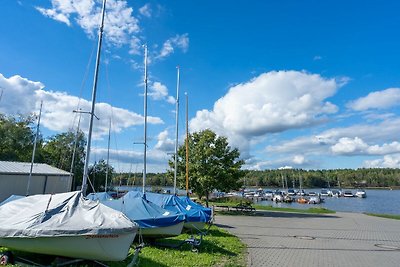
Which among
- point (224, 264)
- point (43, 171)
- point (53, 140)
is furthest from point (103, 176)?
point (224, 264)

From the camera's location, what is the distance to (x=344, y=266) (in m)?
10.6

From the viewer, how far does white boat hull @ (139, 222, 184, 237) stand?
11.7 metres

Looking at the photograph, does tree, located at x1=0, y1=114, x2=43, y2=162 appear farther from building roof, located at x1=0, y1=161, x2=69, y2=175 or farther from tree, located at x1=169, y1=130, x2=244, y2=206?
tree, located at x1=169, y1=130, x2=244, y2=206

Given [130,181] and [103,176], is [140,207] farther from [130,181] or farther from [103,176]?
[103,176]

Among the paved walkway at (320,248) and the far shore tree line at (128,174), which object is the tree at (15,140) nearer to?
the far shore tree line at (128,174)

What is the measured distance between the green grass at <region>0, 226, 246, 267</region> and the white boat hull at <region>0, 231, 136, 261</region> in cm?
120

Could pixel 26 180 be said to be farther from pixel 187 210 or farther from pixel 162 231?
pixel 162 231

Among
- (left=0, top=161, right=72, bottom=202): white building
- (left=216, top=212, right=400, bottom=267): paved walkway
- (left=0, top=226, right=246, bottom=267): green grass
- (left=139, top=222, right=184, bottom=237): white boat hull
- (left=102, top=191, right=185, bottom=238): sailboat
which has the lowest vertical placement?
(left=216, top=212, right=400, bottom=267): paved walkway

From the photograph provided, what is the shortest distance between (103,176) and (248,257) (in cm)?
4534

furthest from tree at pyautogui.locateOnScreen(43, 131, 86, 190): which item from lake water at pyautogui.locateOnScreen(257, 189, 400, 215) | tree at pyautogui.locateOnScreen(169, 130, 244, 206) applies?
lake water at pyautogui.locateOnScreen(257, 189, 400, 215)

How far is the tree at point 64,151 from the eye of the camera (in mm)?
49656

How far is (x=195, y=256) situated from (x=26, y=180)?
2275cm

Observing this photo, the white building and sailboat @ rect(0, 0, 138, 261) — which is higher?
the white building

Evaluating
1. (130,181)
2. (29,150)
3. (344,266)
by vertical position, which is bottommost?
(344,266)
